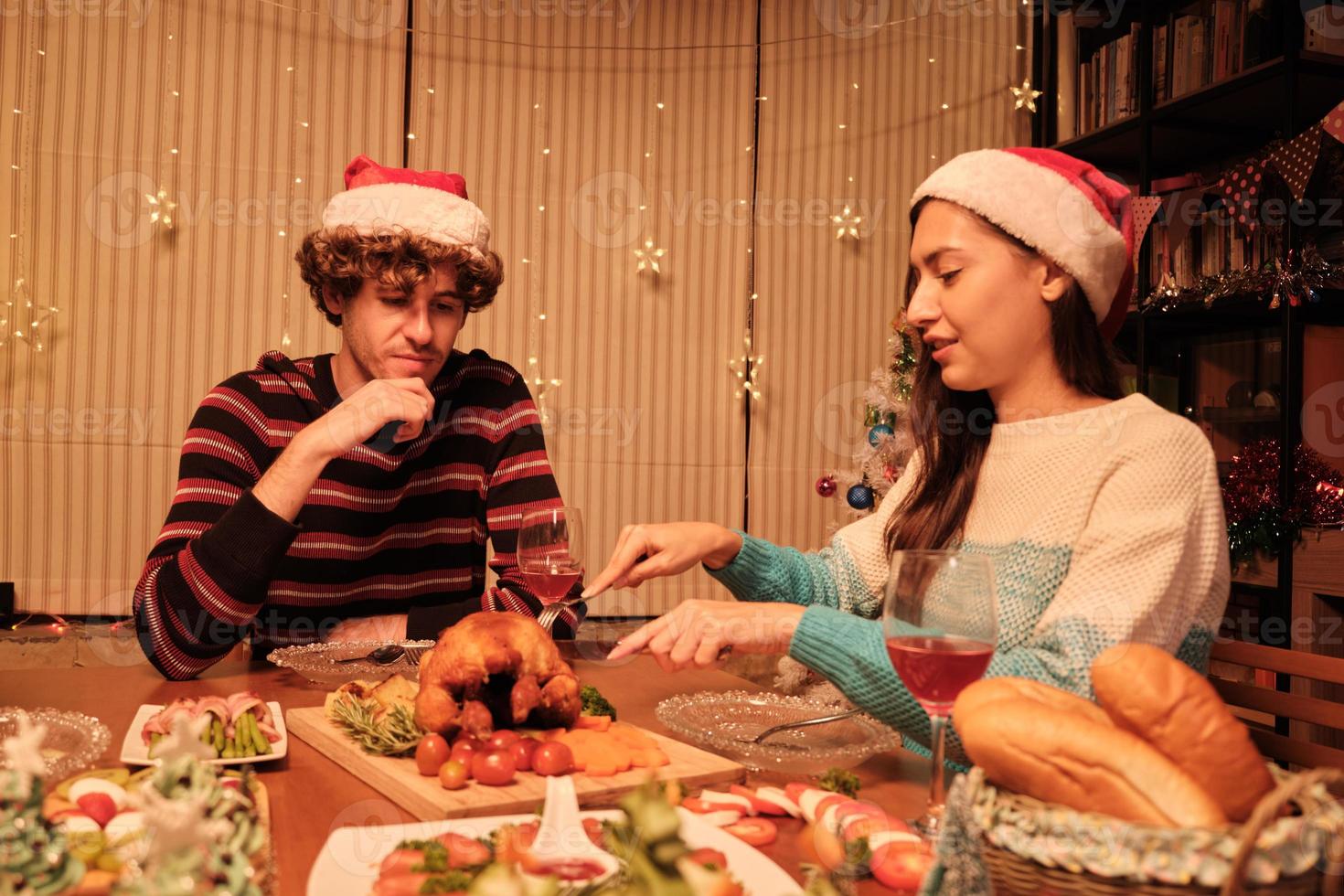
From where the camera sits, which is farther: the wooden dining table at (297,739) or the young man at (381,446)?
the young man at (381,446)

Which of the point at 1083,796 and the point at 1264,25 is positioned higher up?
the point at 1264,25

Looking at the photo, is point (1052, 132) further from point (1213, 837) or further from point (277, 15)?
point (1213, 837)

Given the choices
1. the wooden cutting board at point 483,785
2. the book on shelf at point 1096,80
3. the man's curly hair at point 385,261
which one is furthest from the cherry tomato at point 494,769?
the book on shelf at point 1096,80

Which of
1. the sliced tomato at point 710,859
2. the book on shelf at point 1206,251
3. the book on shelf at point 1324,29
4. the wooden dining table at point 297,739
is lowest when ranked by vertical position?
the wooden dining table at point 297,739

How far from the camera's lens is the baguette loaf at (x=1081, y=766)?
0.72 m

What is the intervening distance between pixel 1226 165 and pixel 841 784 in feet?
14.5

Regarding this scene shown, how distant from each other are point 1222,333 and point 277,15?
4.14m

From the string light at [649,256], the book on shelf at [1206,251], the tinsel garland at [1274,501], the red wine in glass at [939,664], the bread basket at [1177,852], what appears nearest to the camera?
the bread basket at [1177,852]

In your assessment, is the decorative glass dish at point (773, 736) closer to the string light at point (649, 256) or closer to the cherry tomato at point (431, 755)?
the cherry tomato at point (431, 755)

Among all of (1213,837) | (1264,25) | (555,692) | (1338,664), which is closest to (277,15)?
(1264,25)

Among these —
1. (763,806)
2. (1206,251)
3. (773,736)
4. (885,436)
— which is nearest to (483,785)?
(763,806)

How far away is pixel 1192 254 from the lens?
4359mm

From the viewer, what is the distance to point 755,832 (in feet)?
3.10

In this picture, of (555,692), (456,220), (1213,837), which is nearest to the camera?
(1213,837)
